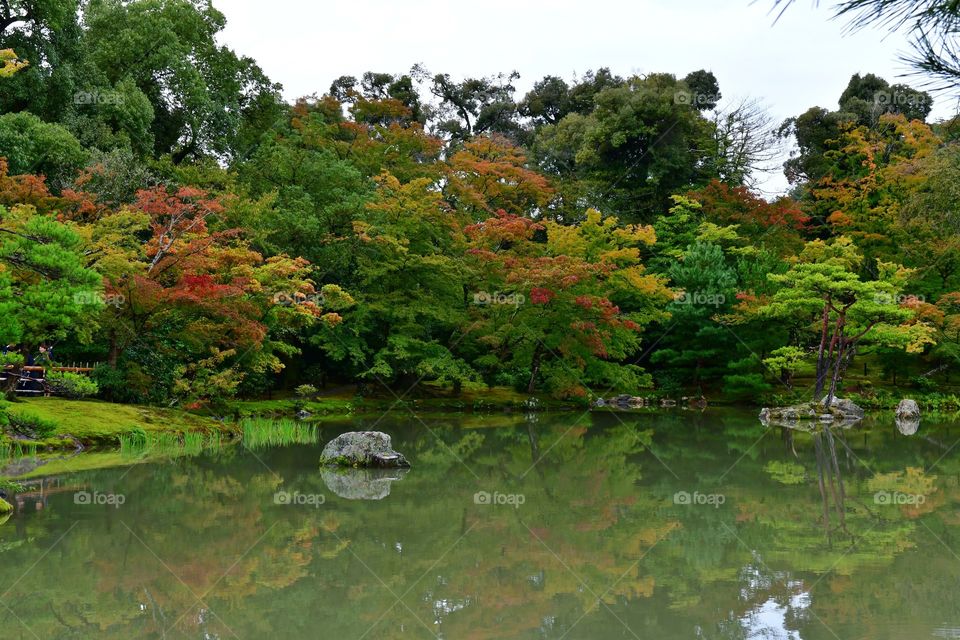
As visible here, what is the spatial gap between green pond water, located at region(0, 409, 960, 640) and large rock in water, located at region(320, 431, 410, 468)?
354 mm

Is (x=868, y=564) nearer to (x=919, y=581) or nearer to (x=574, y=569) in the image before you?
(x=919, y=581)

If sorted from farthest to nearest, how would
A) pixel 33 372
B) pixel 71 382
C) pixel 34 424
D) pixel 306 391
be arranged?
pixel 306 391 → pixel 33 372 → pixel 71 382 → pixel 34 424

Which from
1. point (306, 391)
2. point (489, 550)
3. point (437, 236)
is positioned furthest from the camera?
point (437, 236)

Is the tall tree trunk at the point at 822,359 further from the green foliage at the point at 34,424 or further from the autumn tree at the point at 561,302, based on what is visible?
the green foliage at the point at 34,424

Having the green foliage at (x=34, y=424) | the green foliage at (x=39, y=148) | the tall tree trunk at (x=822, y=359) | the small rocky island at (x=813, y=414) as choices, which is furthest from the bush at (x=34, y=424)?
the tall tree trunk at (x=822, y=359)

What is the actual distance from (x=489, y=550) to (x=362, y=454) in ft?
15.3

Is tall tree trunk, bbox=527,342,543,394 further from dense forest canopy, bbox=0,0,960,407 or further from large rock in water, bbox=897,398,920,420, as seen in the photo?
large rock in water, bbox=897,398,920,420

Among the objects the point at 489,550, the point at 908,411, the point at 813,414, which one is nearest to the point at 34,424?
the point at 489,550

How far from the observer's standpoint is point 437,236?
21734 millimetres

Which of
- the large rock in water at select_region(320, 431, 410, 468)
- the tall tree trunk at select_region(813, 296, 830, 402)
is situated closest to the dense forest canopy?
the tall tree trunk at select_region(813, 296, 830, 402)

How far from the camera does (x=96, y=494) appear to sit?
8.48 meters

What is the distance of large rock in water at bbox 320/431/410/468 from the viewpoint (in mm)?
10805

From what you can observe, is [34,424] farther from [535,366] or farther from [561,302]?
[535,366]

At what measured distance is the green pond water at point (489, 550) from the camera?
4758 mm
